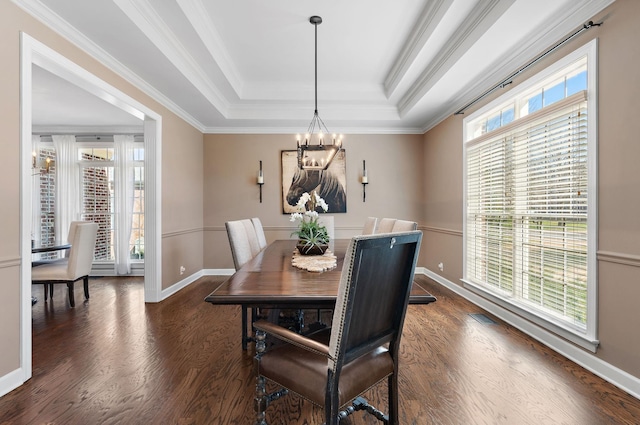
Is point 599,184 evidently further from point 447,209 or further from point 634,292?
point 447,209

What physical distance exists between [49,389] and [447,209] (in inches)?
175

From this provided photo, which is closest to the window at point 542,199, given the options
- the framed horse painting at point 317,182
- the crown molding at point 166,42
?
the framed horse painting at point 317,182

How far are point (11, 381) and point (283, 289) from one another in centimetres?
187

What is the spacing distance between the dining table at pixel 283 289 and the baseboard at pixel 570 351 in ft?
4.88

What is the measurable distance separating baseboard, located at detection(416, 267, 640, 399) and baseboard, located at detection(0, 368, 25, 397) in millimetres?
3751

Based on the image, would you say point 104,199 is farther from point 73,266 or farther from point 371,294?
point 371,294

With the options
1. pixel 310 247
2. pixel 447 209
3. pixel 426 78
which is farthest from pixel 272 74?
pixel 447 209

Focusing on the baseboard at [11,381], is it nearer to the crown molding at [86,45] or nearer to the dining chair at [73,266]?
the dining chair at [73,266]

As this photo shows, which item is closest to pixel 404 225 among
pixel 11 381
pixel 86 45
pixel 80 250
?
pixel 11 381

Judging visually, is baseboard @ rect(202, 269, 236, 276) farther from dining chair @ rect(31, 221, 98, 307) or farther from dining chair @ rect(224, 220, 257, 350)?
dining chair @ rect(224, 220, 257, 350)

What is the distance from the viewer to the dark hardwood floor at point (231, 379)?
5.37 ft

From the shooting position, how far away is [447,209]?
14.3 feet

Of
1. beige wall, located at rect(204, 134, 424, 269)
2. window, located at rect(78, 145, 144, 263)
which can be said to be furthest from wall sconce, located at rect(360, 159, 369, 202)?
window, located at rect(78, 145, 144, 263)

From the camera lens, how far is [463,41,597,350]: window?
2.16m
